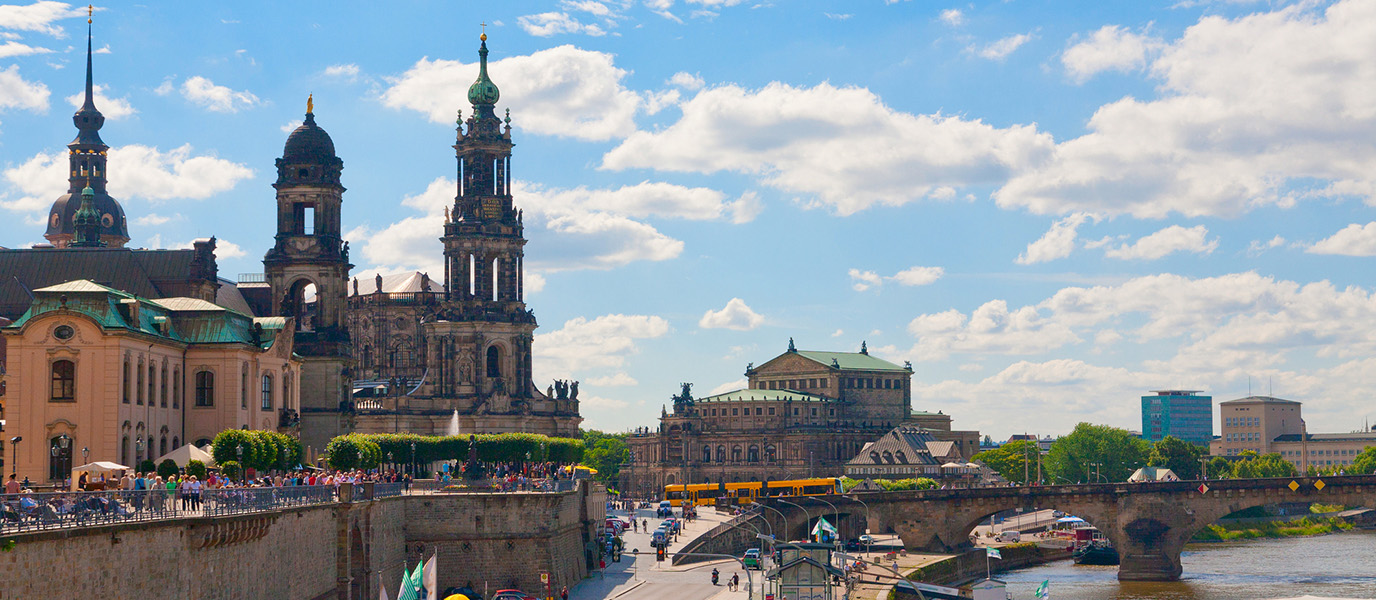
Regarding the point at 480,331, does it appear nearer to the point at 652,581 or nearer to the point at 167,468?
the point at 652,581

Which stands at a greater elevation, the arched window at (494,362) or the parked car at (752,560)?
the arched window at (494,362)

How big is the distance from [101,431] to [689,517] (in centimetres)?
7645

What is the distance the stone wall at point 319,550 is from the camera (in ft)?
130

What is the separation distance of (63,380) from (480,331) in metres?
72.8

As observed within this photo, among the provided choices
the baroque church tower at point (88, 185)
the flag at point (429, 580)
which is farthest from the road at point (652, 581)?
the baroque church tower at point (88, 185)

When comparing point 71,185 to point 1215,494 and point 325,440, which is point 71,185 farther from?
point 1215,494

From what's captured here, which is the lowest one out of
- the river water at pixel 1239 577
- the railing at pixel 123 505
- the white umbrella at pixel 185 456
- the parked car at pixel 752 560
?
the river water at pixel 1239 577

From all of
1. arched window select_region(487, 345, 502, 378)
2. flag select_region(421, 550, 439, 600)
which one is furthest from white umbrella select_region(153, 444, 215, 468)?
arched window select_region(487, 345, 502, 378)

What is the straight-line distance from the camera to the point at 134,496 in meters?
43.4

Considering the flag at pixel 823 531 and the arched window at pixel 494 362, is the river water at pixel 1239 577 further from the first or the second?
the arched window at pixel 494 362

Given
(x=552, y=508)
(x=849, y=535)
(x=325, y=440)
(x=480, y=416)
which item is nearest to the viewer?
(x=552, y=508)

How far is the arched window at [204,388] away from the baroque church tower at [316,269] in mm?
22694

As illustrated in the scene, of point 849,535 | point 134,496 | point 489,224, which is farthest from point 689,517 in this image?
point 134,496

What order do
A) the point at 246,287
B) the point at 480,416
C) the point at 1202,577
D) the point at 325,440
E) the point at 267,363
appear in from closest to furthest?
the point at 267,363, the point at 325,440, the point at 246,287, the point at 1202,577, the point at 480,416
